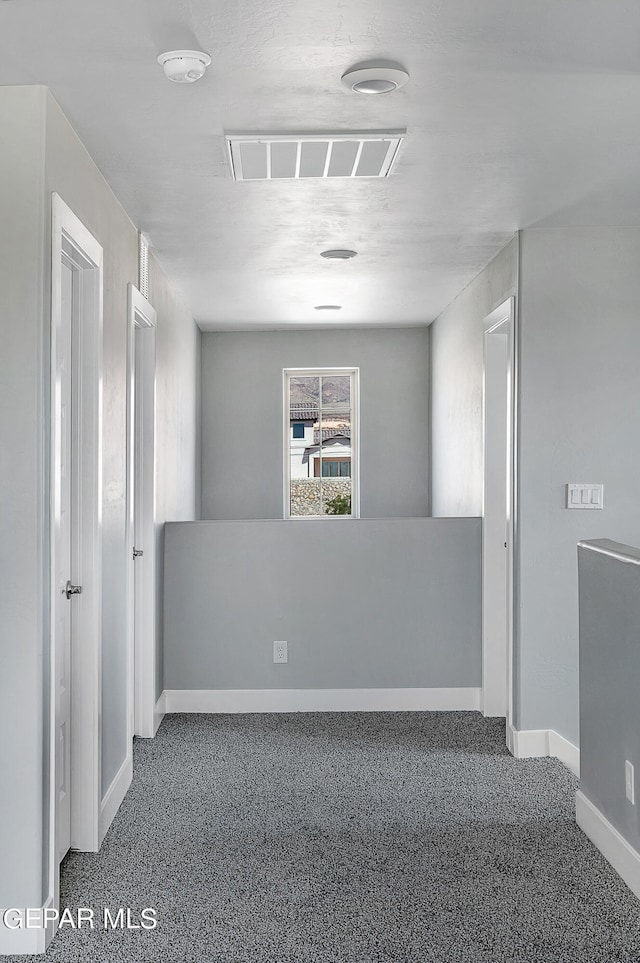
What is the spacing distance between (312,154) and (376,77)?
565 millimetres

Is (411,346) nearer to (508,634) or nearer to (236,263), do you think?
(236,263)

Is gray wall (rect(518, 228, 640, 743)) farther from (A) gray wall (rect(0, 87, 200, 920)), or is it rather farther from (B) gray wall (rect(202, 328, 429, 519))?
(B) gray wall (rect(202, 328, 429, 519))

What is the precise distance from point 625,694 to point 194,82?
7.30 feet

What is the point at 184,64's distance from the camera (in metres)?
2.15

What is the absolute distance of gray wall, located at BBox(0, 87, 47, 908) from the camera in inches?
90.2

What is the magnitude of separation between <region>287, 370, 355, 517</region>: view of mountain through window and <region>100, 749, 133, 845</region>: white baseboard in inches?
138

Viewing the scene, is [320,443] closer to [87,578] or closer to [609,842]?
[87,578]

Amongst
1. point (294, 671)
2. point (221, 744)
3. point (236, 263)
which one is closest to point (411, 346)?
point (236, 263)

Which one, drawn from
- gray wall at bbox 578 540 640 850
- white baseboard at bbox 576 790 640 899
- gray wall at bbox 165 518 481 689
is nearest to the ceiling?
gray wall at bbox 578 540 640 850

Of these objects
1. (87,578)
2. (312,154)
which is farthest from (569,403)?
(87,578)

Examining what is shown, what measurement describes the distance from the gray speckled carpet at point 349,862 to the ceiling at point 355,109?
93.2 inches

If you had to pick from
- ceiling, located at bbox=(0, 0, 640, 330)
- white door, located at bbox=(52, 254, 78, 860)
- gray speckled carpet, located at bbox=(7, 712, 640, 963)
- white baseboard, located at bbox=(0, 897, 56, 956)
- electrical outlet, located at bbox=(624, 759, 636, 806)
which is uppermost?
ceiling, located at bbox=(0, 0, 640, 330)

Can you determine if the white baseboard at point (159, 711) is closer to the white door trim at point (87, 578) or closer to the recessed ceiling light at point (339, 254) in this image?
the white door trim at point (87, 578)

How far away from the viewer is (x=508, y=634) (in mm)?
4027
